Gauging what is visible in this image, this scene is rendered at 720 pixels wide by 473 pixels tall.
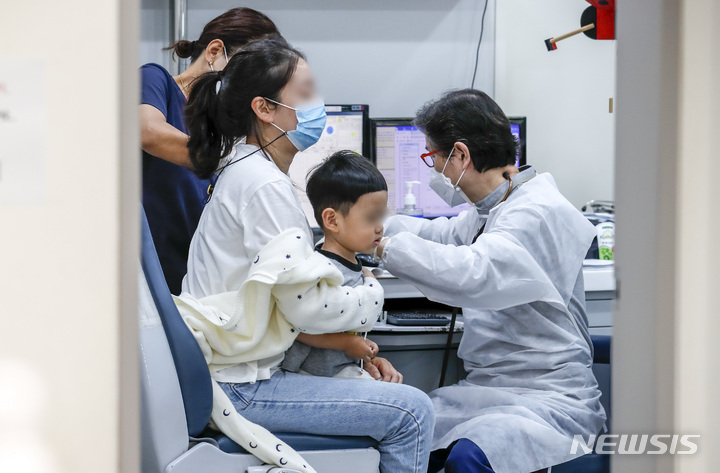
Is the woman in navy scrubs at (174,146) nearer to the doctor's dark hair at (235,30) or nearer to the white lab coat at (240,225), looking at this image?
the doctor's dark hair at (235,30)

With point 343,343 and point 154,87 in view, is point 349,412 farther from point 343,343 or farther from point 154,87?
point 154,87

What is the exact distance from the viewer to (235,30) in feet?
6.05

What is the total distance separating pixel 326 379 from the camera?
4.14 feet

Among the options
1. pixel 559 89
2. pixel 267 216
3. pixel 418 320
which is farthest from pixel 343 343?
pixel 559 89

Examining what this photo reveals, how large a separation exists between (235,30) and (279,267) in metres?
0.96

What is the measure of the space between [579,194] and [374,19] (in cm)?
107

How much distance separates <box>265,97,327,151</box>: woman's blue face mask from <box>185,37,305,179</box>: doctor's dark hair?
0.05 m

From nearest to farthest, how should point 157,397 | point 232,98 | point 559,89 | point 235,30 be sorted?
point 157,397 → point 232,98 → point 235,30 → point 559,89

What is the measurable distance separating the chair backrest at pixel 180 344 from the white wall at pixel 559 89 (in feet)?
6.11

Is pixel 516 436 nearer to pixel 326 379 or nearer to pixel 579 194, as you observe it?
pixel 326 379

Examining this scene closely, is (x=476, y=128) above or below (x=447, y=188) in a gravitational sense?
above

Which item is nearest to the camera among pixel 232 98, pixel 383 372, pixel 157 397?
pixel 157 397

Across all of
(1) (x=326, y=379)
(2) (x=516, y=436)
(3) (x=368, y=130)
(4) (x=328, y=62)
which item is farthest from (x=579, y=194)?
(1) (x=326, y=379)

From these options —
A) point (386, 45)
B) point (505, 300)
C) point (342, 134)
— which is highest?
point (386, 45)
